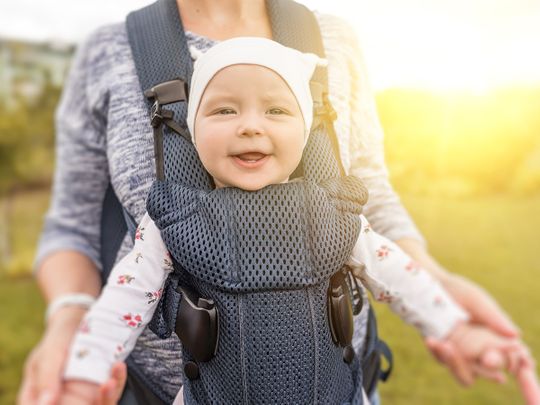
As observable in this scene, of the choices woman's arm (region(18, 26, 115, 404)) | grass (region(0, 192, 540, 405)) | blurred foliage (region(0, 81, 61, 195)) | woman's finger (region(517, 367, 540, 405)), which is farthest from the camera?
blurred foliage (region(0, 81, 61, 195))

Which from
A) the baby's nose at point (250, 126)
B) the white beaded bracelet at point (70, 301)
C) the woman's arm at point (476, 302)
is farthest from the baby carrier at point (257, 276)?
the white beaded bracelet at point (70, 301)

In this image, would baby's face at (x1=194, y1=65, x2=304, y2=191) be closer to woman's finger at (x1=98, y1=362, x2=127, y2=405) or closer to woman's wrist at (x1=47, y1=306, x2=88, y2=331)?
woman's finger at (x1=98, y1=362, x2=127, y2=405)

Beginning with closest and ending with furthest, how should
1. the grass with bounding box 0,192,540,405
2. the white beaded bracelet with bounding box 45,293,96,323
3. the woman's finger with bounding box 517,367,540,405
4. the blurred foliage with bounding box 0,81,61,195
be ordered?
the woman's finger with bounding box 517,367,540,405 < the white beaded bracelet with bounding box 45,293,96,323 < the grass with bounding box 0,192,540,405 < the blurred foliage with bounding box 0,81,61,195

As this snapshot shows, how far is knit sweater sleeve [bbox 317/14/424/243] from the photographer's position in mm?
1415

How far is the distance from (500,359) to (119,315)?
2.48 ft

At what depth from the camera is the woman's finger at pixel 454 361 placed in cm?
108

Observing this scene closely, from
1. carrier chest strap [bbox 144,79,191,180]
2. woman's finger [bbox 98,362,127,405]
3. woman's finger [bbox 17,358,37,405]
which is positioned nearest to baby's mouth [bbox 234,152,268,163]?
carrier chest strap [bbox 144,79,191,180]

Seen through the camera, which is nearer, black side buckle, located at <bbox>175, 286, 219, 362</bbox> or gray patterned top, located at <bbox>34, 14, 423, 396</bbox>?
black side buckle, located at <bbox>175, 286, 219, 362</bbox>

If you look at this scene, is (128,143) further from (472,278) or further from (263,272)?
(472,278)

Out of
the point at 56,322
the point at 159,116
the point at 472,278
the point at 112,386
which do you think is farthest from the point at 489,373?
the point at 472,278

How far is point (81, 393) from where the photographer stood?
3.54 feet

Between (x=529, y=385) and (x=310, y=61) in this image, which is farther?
(x=310, y=61)

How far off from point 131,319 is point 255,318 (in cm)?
27

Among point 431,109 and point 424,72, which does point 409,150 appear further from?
point 424,72
